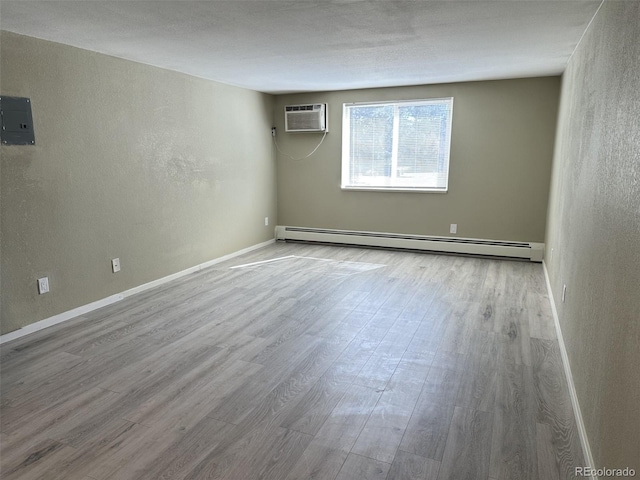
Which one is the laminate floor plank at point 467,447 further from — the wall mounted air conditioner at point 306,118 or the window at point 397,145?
the wall mounted air conditioner at point 306,118

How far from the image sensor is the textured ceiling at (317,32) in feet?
8.20

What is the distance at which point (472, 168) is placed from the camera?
551cm

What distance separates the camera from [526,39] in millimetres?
3260

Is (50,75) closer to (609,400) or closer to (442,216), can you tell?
(609,400)

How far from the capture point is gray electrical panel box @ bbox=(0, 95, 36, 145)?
9.66ft

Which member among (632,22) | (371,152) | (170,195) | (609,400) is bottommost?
(609,400)

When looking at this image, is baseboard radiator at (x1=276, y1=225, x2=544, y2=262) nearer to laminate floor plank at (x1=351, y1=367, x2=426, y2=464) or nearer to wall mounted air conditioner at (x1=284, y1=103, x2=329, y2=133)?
wall mounted air conditioner at (x1=284, y1=103, x2=329, y2=133)

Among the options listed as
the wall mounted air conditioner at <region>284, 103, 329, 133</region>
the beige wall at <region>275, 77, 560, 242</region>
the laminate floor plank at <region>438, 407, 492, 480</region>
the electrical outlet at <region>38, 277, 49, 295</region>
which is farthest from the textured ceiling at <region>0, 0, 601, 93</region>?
the laminate floor plank at <region>438, 407, 492, 480</region>

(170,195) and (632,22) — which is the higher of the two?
(632,22)

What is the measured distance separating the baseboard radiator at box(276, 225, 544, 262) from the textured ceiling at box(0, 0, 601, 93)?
82.7 inches

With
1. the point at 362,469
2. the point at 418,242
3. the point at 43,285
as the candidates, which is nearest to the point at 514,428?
the point at 362,469

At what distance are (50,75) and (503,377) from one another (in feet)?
12.5

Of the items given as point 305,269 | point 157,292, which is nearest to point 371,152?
point 305,269

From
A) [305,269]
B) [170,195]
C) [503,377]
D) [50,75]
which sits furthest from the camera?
[305,269]
